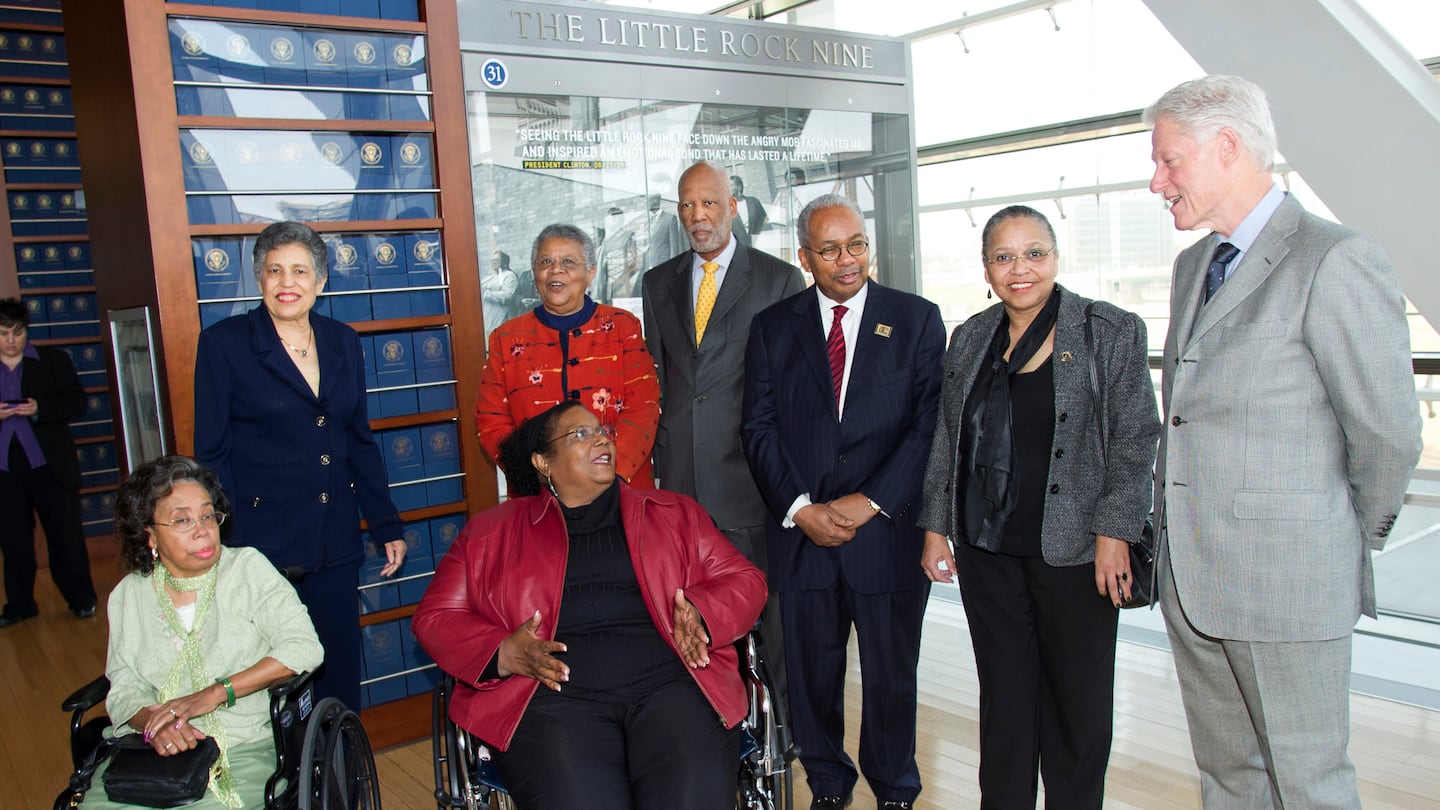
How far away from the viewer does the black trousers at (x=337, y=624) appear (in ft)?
9.10

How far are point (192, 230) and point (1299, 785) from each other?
333 cm

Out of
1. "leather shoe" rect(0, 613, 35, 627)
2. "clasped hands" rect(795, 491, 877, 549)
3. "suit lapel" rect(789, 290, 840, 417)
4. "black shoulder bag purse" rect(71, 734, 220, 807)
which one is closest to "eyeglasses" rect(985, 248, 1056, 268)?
"suit lapel" rect(789, 290, 840, 417)

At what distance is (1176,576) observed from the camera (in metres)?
2.03

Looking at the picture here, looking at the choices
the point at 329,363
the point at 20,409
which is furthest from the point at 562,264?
the point at 20,409

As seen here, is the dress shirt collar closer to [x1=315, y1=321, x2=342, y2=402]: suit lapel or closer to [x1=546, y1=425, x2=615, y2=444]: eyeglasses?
[x1=546, y1=425, x2=615, y2=444]: eyeglasses

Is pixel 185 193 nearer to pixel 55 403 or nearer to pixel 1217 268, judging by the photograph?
pixel 1217 268

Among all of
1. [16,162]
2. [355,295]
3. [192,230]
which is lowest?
[355,295]

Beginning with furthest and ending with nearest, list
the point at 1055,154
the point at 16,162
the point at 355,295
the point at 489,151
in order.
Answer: the point at 16,162 → the point at 1055,154 → the point at 489,151 → the point at 355,295

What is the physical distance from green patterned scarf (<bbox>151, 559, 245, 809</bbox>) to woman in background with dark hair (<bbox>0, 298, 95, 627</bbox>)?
3.89 meters

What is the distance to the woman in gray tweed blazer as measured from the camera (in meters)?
2.28

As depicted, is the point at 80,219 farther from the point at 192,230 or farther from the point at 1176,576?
the point at 1176,576

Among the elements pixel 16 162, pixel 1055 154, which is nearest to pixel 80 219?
pixel 16 162

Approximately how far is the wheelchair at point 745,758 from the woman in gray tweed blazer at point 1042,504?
61cm

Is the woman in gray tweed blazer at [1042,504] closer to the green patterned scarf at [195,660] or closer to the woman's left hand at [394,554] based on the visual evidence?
the woman's left hand at [394,554]
